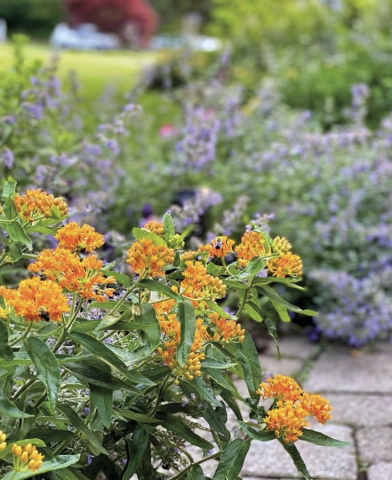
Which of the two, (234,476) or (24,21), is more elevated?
(234,476)

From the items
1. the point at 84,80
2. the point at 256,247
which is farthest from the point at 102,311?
the point at 84,80

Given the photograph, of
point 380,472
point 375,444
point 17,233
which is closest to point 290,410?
point 17,233

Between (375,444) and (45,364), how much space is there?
1.54m

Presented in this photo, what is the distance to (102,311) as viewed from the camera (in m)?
1.77

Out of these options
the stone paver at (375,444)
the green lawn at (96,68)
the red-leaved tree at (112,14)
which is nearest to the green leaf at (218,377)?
the stone paver at (375,444)

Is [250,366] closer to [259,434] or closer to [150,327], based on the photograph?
[259,434]

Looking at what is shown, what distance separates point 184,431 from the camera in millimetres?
1468

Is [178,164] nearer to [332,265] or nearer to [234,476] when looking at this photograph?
[332,265]

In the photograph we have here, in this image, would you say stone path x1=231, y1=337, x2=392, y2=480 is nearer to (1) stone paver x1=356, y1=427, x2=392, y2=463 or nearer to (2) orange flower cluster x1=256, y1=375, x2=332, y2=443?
(1) stone paver x1=356, y1=427, x2=392, y2=463

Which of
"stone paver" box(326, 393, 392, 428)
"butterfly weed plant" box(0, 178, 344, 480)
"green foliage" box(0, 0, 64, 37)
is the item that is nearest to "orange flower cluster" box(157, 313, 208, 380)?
"butterfly weed plant" box(0, 178, 344, 480)

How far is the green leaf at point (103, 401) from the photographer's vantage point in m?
1.29

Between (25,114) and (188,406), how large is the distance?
2.03m

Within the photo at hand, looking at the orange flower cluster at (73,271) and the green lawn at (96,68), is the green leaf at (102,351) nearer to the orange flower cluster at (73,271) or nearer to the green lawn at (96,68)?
the orange flower cluster at (73,271)

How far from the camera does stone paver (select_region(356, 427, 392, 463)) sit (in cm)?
235
